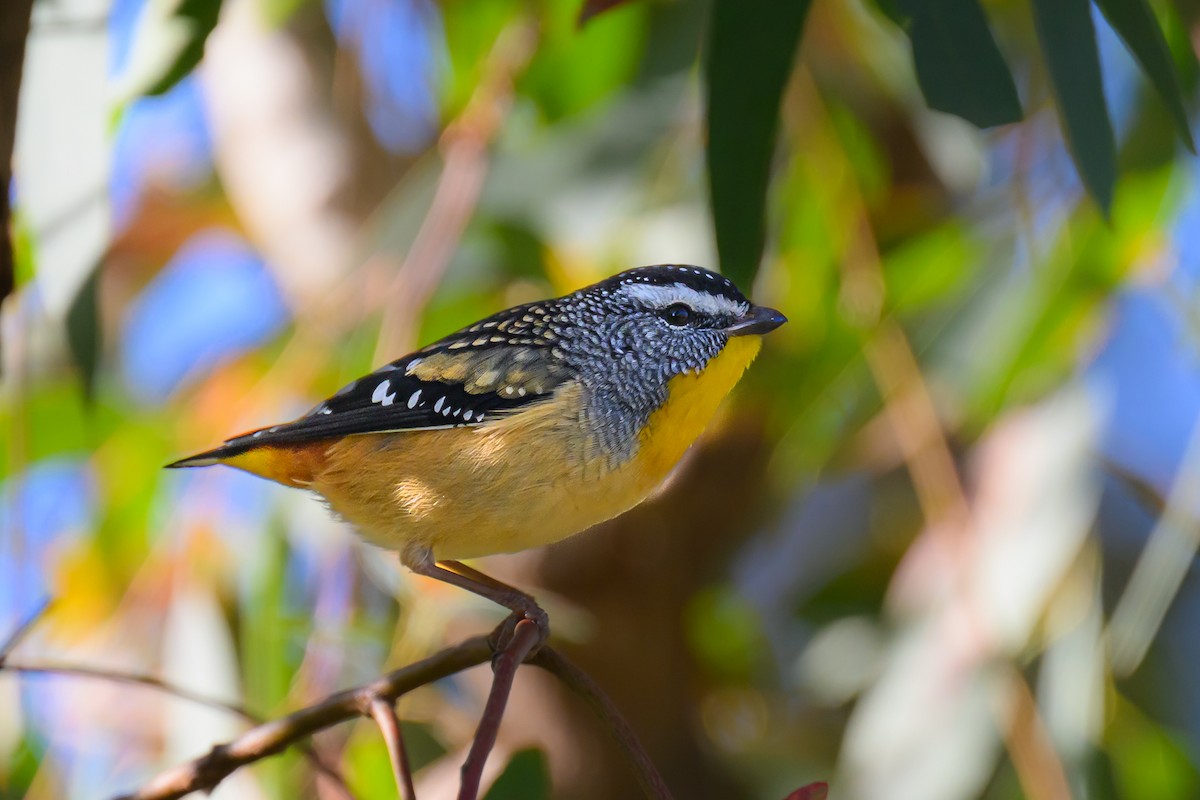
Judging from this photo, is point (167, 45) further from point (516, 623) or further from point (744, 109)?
point (516, 623)

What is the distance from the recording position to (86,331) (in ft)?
5.78

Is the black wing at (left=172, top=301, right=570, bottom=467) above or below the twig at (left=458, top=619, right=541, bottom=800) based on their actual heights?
above

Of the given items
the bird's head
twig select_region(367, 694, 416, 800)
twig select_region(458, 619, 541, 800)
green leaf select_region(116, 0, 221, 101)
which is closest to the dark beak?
the bird's head

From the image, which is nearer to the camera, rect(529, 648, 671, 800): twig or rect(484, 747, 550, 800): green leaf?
rect(529, 648, 671, 800): twig

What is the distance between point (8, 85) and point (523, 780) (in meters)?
0.93

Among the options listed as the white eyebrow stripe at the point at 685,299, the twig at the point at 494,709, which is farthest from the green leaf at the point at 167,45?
the twig at the point at 494,709

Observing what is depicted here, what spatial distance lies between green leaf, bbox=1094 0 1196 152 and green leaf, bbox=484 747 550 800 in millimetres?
982

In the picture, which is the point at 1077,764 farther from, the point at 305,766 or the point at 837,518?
the point at 837,518

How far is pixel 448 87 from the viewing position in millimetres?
3061

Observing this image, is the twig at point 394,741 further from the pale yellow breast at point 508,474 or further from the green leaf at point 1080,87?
the green leaf at point 1080,87

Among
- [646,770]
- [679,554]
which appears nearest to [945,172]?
[679,554]

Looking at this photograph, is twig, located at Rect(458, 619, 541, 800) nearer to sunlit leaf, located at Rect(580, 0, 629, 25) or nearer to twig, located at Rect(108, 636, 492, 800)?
twig, located at Rect(108, 636, 492, 800)

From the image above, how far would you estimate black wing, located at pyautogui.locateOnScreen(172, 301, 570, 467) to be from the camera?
5.45 ft

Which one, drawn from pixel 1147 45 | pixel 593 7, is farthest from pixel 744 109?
pixel 1147 45
